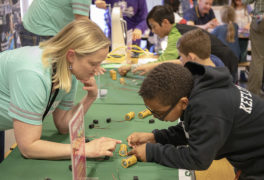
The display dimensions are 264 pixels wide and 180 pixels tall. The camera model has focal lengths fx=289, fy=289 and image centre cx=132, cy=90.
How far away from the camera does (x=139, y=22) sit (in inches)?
150

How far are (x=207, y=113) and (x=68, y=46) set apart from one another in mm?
632

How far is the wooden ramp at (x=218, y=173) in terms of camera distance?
1570 millimetres

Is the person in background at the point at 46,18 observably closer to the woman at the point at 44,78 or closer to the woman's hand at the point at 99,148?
the woman at the point at 44,78

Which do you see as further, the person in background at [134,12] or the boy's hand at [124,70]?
the person in background at [134,12]

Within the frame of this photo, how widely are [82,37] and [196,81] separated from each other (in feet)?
1.65

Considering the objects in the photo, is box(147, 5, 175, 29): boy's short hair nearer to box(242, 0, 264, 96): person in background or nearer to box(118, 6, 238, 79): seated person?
Answer: box(118, 6, 238, 79): seated person

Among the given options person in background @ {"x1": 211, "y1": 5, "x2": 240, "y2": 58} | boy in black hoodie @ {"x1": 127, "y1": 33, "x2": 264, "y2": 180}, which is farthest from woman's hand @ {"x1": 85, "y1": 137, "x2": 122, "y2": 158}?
person in background @ {"x1": 211, "y1": 5, "x2": 240, "y2": 58}

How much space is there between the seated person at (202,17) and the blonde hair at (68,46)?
3663 millimetres

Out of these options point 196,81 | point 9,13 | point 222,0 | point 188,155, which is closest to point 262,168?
point 188,155

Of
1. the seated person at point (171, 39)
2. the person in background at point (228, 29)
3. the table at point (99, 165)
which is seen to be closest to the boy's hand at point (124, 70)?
the seated person at point (171, 39)

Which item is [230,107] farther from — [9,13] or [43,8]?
[9,13]

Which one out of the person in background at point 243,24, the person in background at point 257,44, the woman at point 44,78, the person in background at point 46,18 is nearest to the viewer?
the woman at point 44,78

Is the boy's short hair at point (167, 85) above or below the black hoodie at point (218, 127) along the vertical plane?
above

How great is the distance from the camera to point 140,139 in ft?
4.55
